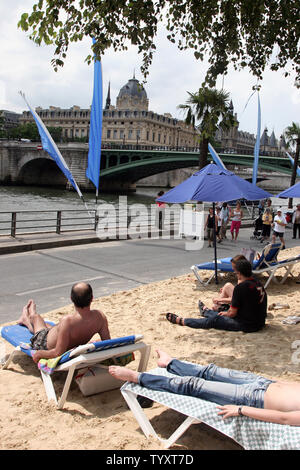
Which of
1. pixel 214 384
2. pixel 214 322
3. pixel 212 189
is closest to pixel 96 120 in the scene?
A: pixel 212 189

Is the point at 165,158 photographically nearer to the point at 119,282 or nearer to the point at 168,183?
the point at 168,183

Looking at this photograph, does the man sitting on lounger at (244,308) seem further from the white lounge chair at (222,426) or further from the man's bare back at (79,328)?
the white lounge chair at (222,426)

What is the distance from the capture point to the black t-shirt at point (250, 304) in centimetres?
537

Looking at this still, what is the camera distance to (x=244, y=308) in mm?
5520

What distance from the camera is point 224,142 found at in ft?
576

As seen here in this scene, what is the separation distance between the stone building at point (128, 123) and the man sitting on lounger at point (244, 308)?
393 ft

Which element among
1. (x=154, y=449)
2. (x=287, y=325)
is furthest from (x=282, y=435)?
(x=287, y=325)

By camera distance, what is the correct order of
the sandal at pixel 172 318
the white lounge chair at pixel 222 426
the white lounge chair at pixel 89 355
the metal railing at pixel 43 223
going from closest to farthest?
the white lounge chair at pixel 222 426 < the white lounge chair at pixel 89 355 < the sandal at pixel 172 318 < the metal railing at pixel 43 223

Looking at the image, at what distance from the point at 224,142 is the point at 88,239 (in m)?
169

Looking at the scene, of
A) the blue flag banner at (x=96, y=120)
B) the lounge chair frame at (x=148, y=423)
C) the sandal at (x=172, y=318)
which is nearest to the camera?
the lounge chair frame at (x=148, y=423)

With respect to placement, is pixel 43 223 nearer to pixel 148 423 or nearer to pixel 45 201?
pixel 45 201

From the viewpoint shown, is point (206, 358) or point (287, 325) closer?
point (206, 358)

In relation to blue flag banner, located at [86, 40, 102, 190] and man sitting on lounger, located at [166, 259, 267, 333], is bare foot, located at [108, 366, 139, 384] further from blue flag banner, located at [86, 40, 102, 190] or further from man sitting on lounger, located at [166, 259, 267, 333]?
blue flag banner, located at [86, 40, 102, 190]

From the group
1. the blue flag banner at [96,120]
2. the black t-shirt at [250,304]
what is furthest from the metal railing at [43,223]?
the black t-shirt at [250,304]
